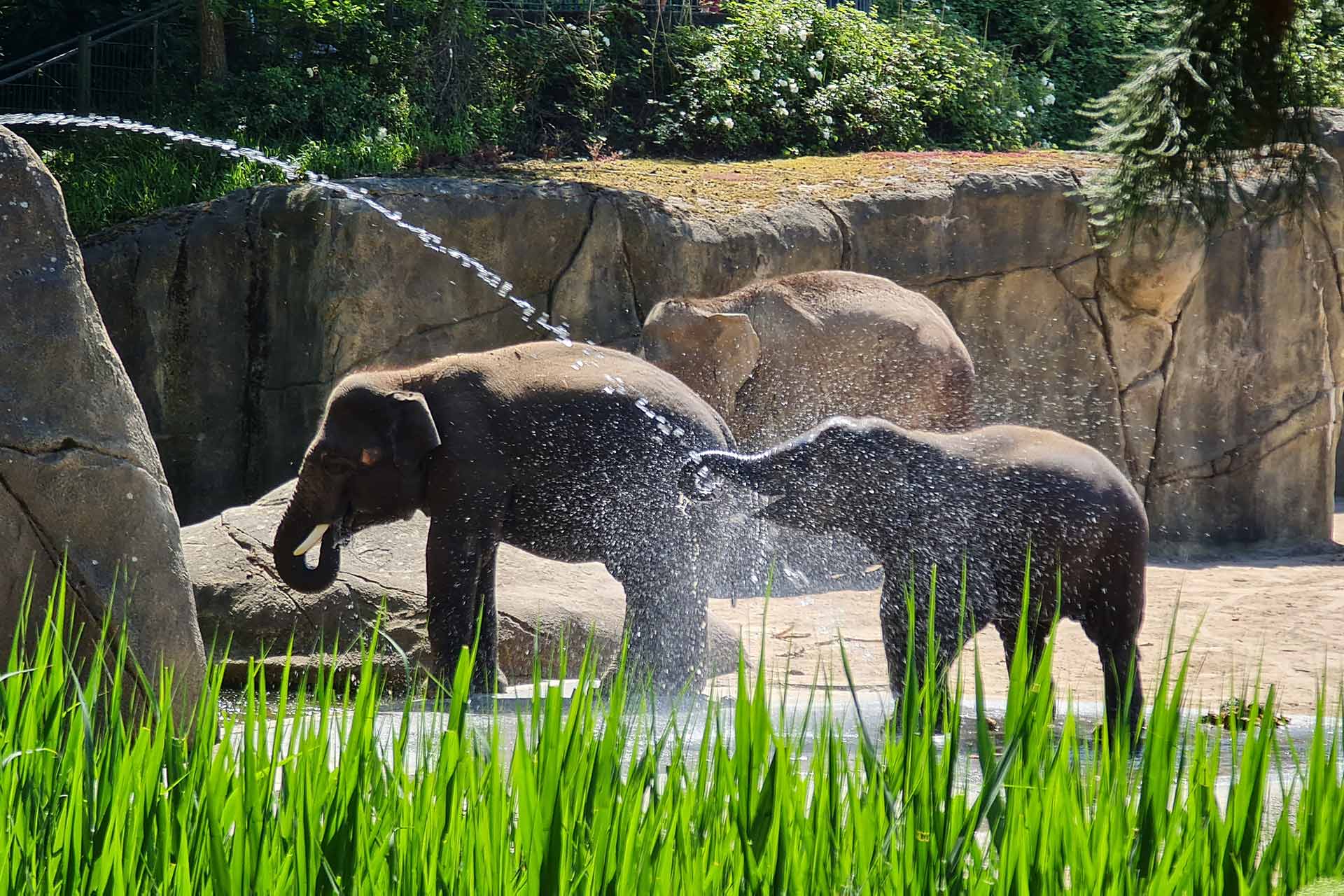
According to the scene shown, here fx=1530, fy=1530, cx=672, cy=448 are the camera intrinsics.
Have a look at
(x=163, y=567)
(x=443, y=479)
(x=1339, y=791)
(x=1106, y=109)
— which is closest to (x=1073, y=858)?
(x=1339, y=791)

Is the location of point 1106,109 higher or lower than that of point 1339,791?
higher

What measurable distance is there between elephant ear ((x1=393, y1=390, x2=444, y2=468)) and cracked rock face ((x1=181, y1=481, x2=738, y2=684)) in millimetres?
680

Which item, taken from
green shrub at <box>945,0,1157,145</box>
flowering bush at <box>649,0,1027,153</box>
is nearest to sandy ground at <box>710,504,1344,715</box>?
flowering bush at <box>649,0,1027,153</box>

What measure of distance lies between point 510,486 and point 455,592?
42 cm

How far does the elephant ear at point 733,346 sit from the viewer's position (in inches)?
301

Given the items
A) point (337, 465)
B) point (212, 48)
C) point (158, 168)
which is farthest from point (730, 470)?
point (212, 48)

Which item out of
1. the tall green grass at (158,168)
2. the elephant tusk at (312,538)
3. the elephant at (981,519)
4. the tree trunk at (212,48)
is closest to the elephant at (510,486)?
the elephant tusk at (312,538)

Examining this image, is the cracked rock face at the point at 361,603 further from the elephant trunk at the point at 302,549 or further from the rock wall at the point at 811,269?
the rock wall at the point at 811,269

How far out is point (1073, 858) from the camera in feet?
6.17

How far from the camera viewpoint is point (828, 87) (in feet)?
41.5

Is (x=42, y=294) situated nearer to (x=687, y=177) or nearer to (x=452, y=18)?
(x=687, y=177)

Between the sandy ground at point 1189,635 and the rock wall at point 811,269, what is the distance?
1320 millimetres

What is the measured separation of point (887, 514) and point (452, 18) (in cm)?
836

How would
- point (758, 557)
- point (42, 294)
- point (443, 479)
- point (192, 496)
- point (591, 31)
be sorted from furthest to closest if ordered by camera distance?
1. point (591, 31)
2. point (192, 496)
3. point (758, 557)
4. point (443, 479)
5. point (42, 294)
